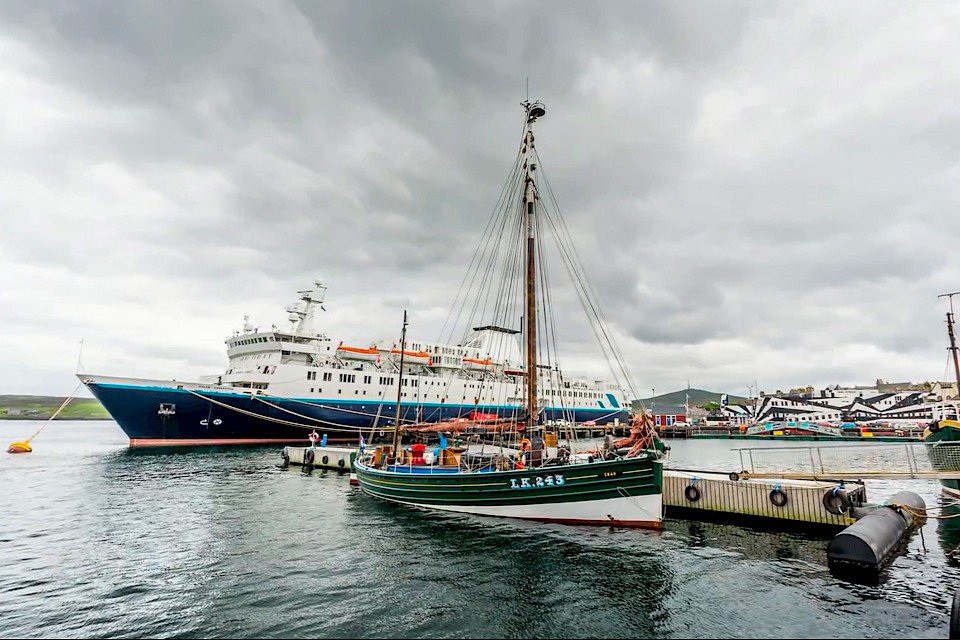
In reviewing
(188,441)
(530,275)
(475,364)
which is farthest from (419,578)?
(475,364)

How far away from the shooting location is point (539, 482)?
1639 cm

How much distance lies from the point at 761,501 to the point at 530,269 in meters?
13.7

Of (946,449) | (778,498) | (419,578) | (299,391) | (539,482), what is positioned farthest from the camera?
(299,391)

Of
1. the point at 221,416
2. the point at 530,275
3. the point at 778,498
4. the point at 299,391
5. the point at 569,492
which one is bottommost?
the point at 778,498

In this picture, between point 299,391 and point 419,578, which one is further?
point 299,391

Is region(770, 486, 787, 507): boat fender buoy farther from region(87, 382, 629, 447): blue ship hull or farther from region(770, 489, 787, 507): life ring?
region(87, 382, 629, 447): blue ship hull

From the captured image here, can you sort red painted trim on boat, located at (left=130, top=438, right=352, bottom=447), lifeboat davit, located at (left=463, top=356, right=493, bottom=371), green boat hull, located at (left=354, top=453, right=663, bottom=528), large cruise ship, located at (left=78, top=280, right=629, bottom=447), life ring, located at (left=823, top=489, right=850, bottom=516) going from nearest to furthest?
1. green boat hull, located at (left=354, top=453, right=663, bottom=528)
2. life ring, located at (left=823, top=489, right=850, bottom=516)
3. large cruise ship, located at (left=78, top=280, right=629, bottom=447)
4. red painted trim on boat, located at (left=130, top=438, right=352, bottom=447)
5. lifeboat davit, located at (left=463, top=356, right=493, bottom=371)

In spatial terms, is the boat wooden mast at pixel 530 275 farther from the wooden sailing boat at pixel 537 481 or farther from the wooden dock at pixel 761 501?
the wooden dock at pixel 761 501

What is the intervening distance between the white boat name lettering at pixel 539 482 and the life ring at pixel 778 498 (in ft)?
27.9

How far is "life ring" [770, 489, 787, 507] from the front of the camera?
16.8 m

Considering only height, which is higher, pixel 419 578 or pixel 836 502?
pixel 836 502

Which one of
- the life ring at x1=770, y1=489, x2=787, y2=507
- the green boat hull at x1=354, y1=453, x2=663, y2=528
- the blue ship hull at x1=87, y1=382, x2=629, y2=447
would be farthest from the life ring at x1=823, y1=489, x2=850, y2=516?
the blue ship hull at x1=87, y1=382, x2=629, y2=447

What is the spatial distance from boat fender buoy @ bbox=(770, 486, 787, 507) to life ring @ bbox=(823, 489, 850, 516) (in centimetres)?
124

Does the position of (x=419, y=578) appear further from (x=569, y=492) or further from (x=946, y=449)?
(x=946, y=449)
